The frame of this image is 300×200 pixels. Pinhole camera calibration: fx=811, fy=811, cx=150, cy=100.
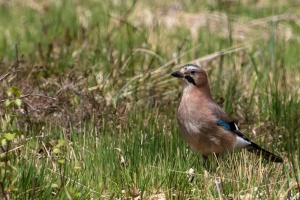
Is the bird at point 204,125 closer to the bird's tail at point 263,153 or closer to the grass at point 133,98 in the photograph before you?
the bird's tail at point 263,153

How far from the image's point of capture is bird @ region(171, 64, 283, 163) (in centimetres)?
597

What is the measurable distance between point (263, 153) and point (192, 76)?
0.92 metres

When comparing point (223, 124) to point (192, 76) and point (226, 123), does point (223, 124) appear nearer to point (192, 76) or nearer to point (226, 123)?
point (226, 123)

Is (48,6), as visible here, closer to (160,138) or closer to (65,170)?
(160,138)

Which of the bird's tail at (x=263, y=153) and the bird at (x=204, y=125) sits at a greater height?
the bird at (x=204, y=125)

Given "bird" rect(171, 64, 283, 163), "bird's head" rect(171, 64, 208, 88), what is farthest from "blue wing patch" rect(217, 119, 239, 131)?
"bird's head" rect(171, 64, 208, 88)

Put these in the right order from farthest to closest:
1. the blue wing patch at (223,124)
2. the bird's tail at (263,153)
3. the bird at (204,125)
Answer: the blue wing patch at (223,124), the bird at (204,125), the bird's tail at (263,153)

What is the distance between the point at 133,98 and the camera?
7086 millimetres

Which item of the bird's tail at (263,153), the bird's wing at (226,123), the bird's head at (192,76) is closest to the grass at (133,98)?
the bird's tail at (263,153)

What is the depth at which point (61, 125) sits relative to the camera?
6.35 meters

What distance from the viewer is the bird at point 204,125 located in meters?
5.97

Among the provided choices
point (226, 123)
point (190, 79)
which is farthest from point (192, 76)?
point (226, 123)

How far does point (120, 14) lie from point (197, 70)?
393 cm

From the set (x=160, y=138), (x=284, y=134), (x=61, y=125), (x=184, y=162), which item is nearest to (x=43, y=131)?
(x=61, y=125)
